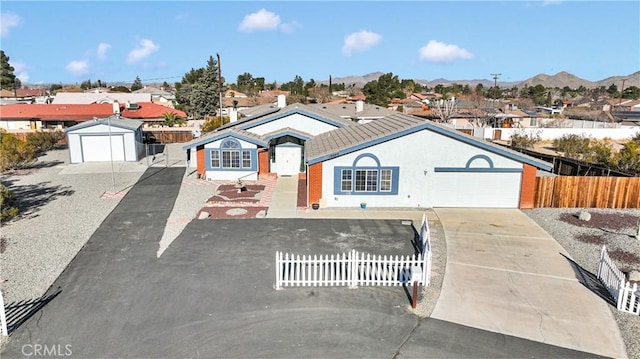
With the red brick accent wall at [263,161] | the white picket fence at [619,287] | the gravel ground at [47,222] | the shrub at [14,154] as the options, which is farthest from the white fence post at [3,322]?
the shrub at [14,154]

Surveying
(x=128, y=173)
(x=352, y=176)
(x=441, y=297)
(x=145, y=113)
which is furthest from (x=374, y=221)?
(x=145, y=113)

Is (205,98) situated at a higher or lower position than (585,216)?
higher

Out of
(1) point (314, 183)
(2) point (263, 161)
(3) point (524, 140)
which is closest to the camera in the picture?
(1) point (314, 183)

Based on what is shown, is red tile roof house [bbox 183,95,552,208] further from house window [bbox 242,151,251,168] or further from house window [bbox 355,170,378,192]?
house window [bbox 242,151,251,168]

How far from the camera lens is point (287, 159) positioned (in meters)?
31.0

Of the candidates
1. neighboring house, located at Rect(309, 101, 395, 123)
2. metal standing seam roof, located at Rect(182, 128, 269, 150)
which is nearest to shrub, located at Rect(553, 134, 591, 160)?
neighboring house, located at Rect(309, 101, 395, 123)

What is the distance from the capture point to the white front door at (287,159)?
102 ft

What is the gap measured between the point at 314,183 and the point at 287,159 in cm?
861

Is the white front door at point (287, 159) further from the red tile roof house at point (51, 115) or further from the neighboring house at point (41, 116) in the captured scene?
the neighboring house at point (41, 116)

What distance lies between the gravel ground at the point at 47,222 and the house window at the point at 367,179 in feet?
37.5

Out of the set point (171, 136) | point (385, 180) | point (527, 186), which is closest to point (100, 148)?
point (171, 136)

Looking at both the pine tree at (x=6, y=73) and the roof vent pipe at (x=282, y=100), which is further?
the pine tree at (x=6, y=73)

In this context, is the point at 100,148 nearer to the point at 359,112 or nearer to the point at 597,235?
the point at 359,112

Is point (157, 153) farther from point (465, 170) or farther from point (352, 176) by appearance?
point (465, 170)
